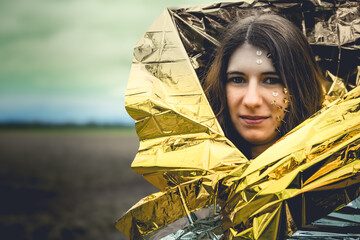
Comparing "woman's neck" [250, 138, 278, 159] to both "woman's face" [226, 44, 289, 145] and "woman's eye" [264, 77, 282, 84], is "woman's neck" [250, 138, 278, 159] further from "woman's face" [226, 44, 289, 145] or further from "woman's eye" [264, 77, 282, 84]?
"woman's eye" [264, 77, 282, 84]

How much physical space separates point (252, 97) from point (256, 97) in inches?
0.7

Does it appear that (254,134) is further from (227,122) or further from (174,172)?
(174,172)

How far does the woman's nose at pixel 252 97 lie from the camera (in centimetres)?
135

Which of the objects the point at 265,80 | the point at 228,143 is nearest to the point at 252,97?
the point at 265,80

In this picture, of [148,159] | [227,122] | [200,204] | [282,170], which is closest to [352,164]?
[282,170]

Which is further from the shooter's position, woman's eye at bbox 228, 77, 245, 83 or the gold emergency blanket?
woman's eye at bbox 228, 77, 245, 83

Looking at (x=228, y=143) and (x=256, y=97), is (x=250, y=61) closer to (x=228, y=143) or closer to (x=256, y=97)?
(x=256, y=97)

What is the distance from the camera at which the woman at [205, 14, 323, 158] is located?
1383mm

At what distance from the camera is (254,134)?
140 cm

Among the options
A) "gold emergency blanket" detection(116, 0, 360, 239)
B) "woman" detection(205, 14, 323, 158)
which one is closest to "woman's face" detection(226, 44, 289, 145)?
"woman" detection(205, 14, 323, 158)

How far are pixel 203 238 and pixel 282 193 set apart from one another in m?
0.34

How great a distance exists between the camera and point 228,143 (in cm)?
129

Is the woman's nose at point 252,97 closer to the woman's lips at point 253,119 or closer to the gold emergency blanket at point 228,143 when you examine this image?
the woman's lips at point 253,119

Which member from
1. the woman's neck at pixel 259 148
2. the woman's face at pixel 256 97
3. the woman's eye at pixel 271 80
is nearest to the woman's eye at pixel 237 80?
the woman's face at pixel 256 97
